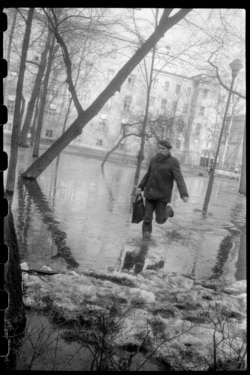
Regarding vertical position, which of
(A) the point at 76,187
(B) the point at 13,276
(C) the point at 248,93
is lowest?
(A) the point at 76,187

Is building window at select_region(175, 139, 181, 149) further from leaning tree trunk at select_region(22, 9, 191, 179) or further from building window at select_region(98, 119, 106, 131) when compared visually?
leaning tree trunk at select_region(22, 9, 191, 179)

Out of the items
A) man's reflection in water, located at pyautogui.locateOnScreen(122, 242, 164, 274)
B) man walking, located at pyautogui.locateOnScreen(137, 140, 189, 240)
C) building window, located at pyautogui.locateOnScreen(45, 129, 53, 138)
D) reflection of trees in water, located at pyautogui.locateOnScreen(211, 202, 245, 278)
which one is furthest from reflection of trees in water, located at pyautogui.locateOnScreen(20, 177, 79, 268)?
building window, located at pyautogui.locateOnScreen(45, 129, 53, 138)

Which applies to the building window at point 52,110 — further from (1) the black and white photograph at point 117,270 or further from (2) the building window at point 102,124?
(1) the black and white photograph at point 117,270

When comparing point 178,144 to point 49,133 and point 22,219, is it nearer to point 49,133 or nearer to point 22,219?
point 49,133

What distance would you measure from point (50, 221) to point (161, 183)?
8.48ft

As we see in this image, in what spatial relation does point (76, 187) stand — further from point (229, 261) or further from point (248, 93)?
point (248, 93)

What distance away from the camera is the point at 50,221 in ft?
23.5

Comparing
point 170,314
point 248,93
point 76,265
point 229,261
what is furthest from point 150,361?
point 229,261

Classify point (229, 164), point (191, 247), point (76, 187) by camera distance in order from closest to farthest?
point (191, 247), point (76, 187), point (229, 164)

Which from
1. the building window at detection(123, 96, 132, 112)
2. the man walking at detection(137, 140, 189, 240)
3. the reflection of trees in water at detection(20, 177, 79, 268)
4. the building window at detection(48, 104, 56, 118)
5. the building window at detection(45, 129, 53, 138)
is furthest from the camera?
the building window at detection(45, 129, 53, 138)

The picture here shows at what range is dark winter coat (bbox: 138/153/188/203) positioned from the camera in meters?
6.16

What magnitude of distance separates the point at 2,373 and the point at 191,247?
5.47 metres

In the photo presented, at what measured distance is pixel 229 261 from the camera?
6.11 meters

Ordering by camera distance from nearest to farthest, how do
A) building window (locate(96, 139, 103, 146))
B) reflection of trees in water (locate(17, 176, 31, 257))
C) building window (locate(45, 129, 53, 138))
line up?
reflection of trees in water (locate(17, 176, 31, 257)) → building window (locate(96, 139, 103, 146)) → building window (locate(45, 129, 53, 138))
